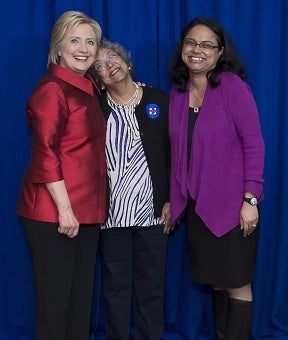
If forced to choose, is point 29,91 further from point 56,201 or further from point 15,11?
point 56,201

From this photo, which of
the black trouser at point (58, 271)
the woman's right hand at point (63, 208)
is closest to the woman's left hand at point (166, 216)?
the black trouser at point (58, 271)

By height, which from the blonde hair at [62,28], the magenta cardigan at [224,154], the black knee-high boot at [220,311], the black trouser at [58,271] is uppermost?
the blonde hair at [62,28]

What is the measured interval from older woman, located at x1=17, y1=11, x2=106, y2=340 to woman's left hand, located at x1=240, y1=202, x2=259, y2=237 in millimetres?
536

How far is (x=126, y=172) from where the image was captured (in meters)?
2.10

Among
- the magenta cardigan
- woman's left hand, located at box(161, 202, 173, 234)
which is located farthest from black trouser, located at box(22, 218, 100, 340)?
the magenta cardigan

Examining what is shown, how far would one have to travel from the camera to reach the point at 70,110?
6.00ft

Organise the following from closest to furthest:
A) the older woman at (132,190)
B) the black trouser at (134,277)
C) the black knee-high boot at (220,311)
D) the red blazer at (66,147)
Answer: the red blazer at (66,147), the older woman at (132,190), the black trouser at (134,277), the black knee-high boot at (220,311)

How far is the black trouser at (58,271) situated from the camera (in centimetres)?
186

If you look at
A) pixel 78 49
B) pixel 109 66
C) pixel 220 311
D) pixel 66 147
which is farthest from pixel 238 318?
pixel 78 49

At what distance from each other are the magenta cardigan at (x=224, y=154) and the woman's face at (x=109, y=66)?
0.30 meters

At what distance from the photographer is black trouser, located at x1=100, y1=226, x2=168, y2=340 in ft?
7.25

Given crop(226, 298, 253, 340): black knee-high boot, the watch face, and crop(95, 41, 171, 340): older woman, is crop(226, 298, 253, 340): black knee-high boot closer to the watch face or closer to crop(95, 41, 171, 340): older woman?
crop(95, 41, 171, 340): older woman

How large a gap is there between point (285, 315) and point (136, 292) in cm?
84

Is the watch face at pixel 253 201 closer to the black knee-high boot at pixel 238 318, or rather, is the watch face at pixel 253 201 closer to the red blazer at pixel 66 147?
the black knee-high boot at pixel 238 318
